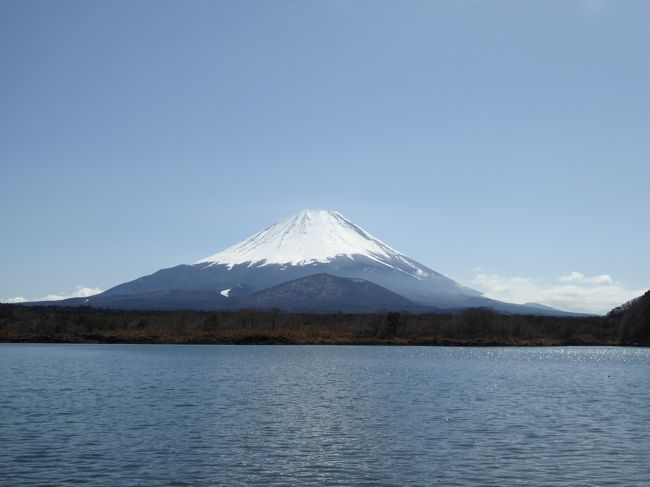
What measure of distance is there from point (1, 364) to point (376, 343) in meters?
107

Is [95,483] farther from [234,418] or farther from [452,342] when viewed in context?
[452,342]

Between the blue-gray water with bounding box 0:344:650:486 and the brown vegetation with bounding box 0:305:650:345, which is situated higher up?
the brown vegetation with bounding box 0:305:650:345

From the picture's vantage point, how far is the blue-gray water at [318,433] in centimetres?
2391

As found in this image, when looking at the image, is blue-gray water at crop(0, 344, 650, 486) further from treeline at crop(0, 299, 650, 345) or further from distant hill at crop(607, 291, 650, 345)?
treeline at crop(0, 299, 650, 345)

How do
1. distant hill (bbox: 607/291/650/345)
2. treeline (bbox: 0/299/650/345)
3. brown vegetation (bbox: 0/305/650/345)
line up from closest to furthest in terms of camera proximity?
distant hill (bbox: 607/291/650/345) < treeline (bbox: 0/299/650/345) < brown vegetation (bbox: 0/305/650/345)

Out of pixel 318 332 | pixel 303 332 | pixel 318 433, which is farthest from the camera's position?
pixel 318 332

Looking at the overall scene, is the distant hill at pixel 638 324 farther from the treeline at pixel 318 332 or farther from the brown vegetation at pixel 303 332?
the brown vegetation at pixel 303 332

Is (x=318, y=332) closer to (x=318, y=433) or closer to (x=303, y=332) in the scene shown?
(x=303, y=332)

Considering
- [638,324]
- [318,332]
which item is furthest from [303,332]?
[638,324]

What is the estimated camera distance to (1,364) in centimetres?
8250

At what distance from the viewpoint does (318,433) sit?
32781 millimetres

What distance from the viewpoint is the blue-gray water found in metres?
23.9

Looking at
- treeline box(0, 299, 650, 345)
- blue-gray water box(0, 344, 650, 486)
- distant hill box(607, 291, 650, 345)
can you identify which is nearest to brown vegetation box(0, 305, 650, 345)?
treeline box(0, 299, 650, 345)

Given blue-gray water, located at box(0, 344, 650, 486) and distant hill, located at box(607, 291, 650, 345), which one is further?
distant hill, located at box(607, 291, 650, 345)
